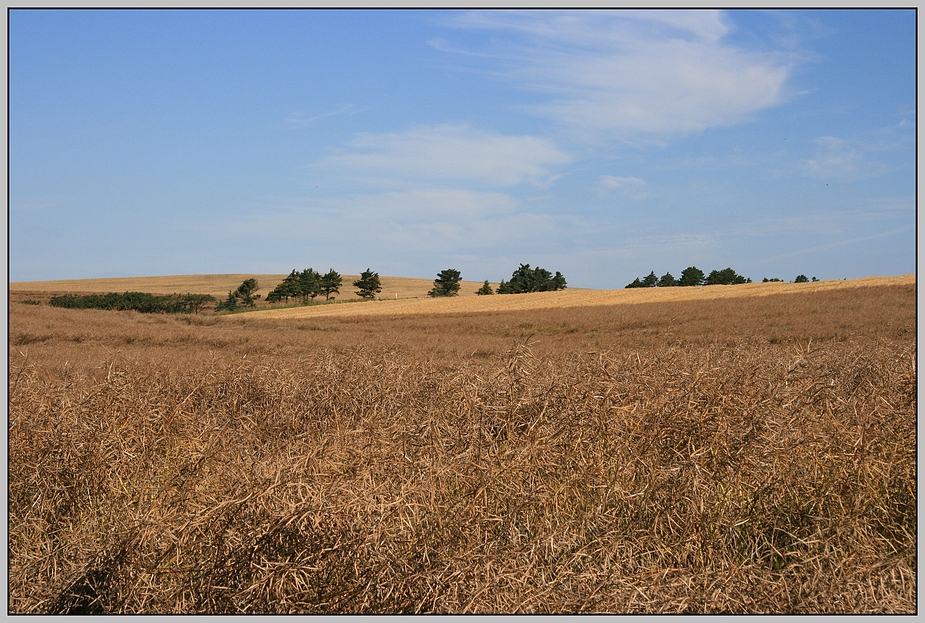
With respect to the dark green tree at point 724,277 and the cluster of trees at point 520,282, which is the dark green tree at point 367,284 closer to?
the cluster of trees at point 520,282

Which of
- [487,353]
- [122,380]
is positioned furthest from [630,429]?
[487,353]

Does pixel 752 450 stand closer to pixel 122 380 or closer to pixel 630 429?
pixel 630 429

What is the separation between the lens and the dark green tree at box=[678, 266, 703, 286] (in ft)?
277

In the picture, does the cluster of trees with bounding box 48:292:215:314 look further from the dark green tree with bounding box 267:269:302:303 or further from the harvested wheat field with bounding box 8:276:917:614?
the harvested wheat field with bounding box 8:276:917:614

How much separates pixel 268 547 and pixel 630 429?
108 inches

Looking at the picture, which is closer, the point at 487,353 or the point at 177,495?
the point at 177,495

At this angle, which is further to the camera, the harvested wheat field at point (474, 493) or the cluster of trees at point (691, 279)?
the cluster of trees at point (691, 279)

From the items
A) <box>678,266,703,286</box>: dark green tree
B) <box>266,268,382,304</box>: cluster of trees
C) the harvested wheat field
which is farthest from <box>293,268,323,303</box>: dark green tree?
the harvested wheat field

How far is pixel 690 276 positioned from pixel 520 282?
23971 millimetres

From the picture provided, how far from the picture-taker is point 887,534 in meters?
3.81

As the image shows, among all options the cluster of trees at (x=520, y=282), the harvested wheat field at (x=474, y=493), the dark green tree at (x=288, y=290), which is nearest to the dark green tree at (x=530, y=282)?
the cluster of trees at (x=520, y=282)

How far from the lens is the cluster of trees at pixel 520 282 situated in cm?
7694

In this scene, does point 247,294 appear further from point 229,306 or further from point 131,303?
point 131,303

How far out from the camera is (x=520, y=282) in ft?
253
